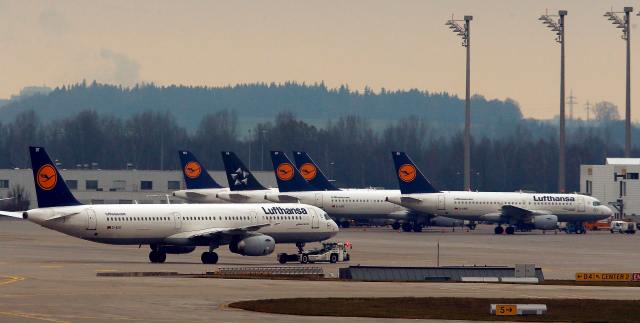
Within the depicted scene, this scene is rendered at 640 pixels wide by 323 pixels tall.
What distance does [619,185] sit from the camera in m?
158

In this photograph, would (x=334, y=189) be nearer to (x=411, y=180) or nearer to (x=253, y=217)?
(x=411, y=180)

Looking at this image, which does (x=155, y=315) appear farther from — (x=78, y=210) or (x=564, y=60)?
(x=564, y=60)

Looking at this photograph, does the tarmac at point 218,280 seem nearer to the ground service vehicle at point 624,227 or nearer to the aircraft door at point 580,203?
the aircraft door at point 580,203

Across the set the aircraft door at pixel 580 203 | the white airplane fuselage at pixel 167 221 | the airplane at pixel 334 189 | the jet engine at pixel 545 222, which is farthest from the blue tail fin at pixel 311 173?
the white airplane fuselage at pixel 167 221

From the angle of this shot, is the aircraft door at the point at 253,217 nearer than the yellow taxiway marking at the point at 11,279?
No

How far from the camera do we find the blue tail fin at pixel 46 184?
8162 centimetres

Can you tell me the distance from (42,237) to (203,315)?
75.7 m

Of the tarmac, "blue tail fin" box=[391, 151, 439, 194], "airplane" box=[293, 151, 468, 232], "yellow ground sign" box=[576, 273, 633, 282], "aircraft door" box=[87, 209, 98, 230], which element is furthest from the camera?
"airplane" box=[293, 151, 468, 232]

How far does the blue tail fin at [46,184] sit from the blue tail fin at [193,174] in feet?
204

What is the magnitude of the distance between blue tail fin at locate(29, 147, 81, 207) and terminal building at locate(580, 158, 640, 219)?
86545mm

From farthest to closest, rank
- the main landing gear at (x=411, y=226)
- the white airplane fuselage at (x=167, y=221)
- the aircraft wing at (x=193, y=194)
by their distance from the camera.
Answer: the main landing gear at (x=411, y=226) < the aircraft wing at (x=193, y=194) < the white airplane fuselage at (x=167, y=221)

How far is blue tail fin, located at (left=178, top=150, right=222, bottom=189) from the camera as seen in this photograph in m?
144

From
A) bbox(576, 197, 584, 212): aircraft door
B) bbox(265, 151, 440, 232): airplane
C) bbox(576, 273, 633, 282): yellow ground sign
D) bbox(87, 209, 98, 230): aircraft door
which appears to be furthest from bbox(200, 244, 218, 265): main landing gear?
bbox(576, 197, 584, 212): aircraft door

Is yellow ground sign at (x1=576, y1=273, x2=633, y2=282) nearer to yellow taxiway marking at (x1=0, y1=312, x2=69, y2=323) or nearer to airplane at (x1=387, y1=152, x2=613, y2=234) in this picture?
yellow taxiway marking at (x1=0, y1=312, x2=69, y2=323)
